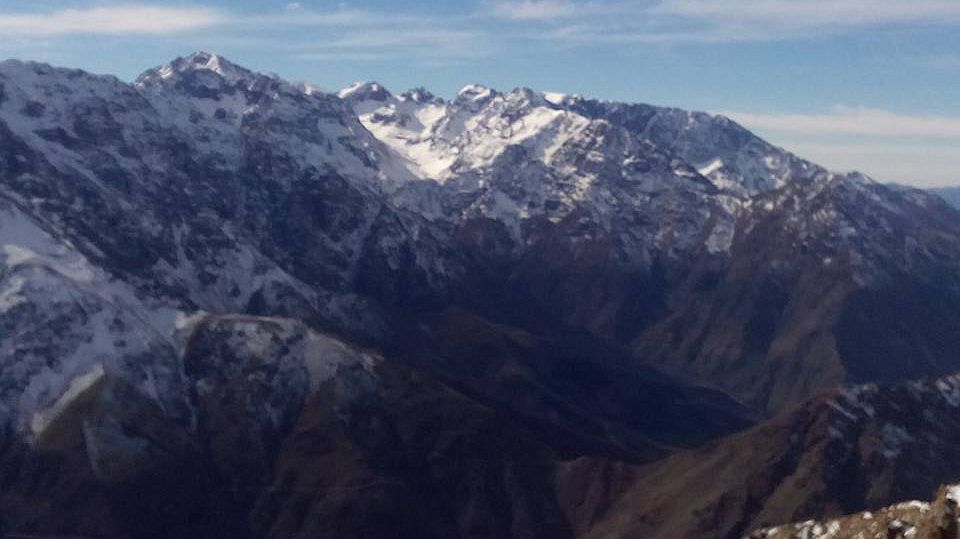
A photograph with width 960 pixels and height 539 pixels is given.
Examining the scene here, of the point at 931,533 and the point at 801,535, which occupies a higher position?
the point at 931,533

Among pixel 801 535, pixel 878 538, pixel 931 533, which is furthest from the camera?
pixel 801 535

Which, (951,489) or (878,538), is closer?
(951,489)

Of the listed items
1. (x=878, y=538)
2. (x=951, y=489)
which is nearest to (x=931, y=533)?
(x=951, y=489)

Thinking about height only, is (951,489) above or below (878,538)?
above

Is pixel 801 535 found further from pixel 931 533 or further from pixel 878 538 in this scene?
pixel 931 533

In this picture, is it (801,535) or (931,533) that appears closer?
(931,533)

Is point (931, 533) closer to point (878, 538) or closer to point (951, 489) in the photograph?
point (951, 489)

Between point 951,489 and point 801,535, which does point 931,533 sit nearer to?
point 951,489

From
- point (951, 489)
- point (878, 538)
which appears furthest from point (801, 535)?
point (951, 489)

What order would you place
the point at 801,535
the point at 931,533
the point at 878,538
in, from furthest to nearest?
the point at 801,535
the point at 878,538
the point at 931,533
